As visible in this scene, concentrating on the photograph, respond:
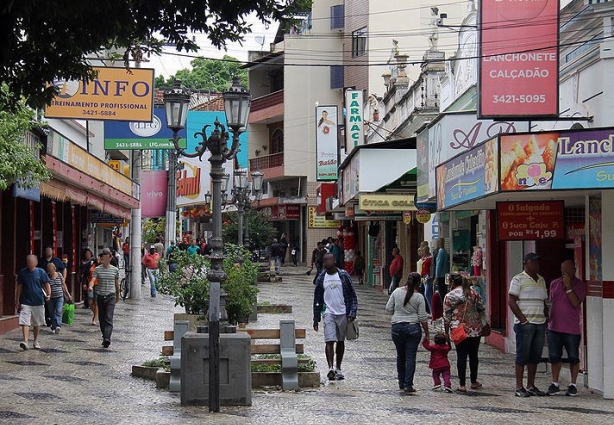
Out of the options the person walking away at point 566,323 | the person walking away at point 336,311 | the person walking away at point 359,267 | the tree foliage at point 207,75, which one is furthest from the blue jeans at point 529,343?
the tree foliage at point 207,75

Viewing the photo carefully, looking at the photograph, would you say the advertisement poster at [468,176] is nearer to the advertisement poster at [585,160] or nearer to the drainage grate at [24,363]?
the advertisement poster at [585,160]

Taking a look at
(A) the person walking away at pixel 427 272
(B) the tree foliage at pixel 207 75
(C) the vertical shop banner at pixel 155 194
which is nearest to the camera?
(A) the person walking away at pixel 427 272

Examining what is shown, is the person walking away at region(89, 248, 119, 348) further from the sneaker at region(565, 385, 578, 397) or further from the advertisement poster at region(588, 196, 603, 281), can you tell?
the advertisement poster at region(588, 196, 603, 281)

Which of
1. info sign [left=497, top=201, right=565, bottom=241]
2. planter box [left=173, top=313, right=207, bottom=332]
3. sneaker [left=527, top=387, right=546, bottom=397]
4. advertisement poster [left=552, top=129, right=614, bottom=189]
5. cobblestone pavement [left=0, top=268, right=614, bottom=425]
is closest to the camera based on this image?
cobblestone pavement [left=0, top=268, right=614, bottom=425]

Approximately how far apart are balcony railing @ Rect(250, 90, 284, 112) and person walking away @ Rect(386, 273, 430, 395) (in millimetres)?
47718

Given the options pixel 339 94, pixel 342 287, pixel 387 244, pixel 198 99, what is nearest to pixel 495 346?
pixel 342 287

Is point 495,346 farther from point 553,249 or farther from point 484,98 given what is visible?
point 484,98

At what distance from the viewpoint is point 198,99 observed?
80562 mm

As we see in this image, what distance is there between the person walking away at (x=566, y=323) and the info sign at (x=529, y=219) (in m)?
1.33

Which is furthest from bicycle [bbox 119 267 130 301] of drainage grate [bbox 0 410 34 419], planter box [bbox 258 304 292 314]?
drainage grate [bbox 0 410 34 419]

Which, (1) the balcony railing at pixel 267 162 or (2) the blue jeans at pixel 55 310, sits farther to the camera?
(1) the balcony railing at pixel 267 162

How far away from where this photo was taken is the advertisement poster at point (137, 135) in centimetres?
2772

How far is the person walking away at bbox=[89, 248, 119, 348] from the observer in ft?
62.5

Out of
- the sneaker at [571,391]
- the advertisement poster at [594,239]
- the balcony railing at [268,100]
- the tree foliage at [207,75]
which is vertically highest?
the tree foliage at [207,75]
